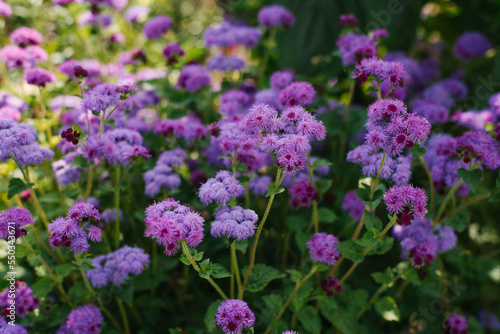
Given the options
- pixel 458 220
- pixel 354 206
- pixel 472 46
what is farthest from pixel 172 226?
pixel 472 46

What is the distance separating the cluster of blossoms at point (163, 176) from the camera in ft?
6.63

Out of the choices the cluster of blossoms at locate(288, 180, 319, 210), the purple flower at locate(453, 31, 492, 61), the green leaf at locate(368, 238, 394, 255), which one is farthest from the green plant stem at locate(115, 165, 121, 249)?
the purple flower at locate(453, 31, 492, 61)

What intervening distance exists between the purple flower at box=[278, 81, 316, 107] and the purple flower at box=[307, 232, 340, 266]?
559mm

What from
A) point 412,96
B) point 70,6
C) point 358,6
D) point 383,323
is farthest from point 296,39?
point 383,323

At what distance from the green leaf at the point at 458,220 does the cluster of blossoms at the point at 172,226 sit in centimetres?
Result: 124

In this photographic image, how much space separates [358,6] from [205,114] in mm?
1253

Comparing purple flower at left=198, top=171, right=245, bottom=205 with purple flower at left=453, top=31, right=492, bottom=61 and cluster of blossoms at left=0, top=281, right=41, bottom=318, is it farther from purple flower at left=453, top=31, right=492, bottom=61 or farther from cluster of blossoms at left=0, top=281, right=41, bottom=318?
purple flower at left=453, top=31, right=492, bottom=61

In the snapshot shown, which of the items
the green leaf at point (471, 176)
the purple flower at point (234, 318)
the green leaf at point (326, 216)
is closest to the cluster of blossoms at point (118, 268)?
the purple flower at point (234, 318)

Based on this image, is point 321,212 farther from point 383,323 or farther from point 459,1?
point 459,1

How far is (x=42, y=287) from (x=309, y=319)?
1.15 metres

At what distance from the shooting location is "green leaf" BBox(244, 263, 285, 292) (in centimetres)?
174

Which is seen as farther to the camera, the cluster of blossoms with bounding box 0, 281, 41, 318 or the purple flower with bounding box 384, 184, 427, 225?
the cluster of blossoms with bounding box 0, 281, 41, 318

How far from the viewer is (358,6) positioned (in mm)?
2947

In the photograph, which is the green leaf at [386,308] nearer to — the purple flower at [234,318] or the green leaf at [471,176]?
the green leaf at [471,176]
